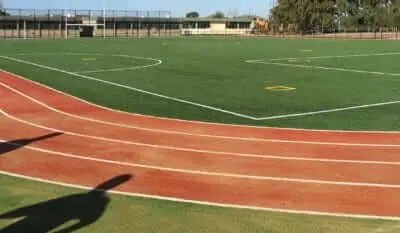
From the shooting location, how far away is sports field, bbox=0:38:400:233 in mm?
6383

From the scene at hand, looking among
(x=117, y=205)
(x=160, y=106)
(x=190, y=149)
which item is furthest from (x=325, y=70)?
Answer: (x=117, y=205)

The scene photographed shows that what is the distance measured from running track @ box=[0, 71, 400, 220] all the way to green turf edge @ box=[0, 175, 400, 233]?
0.35 metres

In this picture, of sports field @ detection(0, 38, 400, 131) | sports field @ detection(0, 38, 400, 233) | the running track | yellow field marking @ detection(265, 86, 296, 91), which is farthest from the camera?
yellow field marking @ detection(265, 86, 296, 91)

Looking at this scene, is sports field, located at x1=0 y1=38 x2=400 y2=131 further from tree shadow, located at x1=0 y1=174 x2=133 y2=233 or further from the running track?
tree shadow, located at x1=0 y1=174 x2=133 y2=233

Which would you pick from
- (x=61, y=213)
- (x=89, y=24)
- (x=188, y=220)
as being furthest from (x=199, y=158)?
(x=89, y=24)

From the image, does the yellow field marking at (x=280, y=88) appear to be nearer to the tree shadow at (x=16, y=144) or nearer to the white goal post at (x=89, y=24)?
the tree shadow at (x=16, y=144)

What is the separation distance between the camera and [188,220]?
6242 mm

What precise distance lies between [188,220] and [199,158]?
301 centimetres

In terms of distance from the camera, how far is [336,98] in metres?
15.9

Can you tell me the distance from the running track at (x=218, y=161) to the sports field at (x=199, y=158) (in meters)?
0.03

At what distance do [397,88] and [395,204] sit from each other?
40.1 feet

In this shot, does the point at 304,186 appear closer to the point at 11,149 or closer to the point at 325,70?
the point at 11,149

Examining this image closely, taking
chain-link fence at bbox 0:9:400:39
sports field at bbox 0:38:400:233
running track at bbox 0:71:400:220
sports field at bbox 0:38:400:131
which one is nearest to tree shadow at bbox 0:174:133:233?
sports field at bbox 0:38:400:233

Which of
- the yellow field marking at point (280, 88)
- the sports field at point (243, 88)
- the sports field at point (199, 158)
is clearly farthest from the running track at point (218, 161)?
the yellow field marking at point (280, 88)
